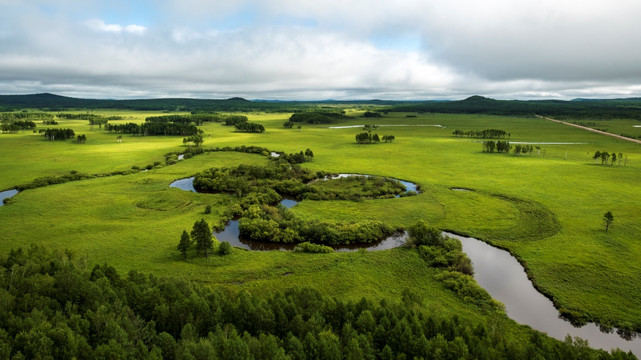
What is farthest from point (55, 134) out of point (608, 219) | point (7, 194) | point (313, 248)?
point (608, 219)

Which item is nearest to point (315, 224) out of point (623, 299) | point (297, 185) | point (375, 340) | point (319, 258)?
point (319, 258)

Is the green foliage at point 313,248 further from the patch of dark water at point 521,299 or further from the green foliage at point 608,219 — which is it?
the green foliage at point 608,219

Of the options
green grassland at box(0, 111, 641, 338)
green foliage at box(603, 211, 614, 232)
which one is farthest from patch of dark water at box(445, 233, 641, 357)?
green foliage at box(603, 211, 614, 232)

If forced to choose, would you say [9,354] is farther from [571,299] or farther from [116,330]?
[571,299]

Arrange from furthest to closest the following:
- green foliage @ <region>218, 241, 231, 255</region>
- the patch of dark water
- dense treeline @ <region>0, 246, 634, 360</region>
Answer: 1. green foliage @ <region>218, 241, 231, 255</region>
2. the patch of dark water
3. dense treeline @ <region>0, 246, 634, 360</region>

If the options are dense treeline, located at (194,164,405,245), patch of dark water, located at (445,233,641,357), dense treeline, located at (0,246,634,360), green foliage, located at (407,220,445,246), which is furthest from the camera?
dense treeline, located at (194,164,405,245)

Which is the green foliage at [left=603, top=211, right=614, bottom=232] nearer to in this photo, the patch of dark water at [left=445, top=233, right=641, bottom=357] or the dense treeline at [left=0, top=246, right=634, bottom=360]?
the patch of dark water at [left=445, top=233, right=641, bottom=357]

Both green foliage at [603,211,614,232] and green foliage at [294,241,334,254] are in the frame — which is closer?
green foliage at [294,241,334,254]
